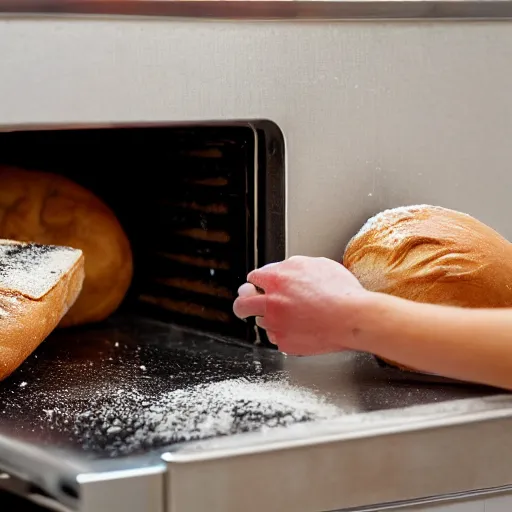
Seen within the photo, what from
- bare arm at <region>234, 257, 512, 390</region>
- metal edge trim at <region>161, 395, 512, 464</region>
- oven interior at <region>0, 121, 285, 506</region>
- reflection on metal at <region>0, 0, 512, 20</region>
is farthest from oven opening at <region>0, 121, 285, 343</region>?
metal edge trim at <region>161, 395, 512, 464</region>

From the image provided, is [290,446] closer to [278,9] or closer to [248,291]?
[248,291]

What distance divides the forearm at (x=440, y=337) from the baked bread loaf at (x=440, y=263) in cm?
10

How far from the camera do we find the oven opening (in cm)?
119

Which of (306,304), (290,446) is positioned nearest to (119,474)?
(290,446)

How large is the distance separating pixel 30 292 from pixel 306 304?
0.93ft

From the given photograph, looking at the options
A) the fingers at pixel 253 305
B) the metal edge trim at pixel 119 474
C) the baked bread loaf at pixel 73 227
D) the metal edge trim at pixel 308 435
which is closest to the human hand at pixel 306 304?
the fingers at pixel 253 305

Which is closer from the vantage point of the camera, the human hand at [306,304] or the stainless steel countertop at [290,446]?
the stainless steel countertop at [290,446]

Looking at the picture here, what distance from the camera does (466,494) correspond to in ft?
2.83

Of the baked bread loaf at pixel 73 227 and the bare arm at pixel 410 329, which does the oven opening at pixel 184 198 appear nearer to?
the baked bread loaf at pixel 73 227

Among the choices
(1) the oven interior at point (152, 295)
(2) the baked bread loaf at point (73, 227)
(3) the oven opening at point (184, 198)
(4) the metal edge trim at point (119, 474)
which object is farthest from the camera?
(2) the baked bread loaf at point (73, 227)

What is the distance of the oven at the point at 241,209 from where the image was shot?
79 cm

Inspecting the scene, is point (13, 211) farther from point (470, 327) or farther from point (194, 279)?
point (470, 327)

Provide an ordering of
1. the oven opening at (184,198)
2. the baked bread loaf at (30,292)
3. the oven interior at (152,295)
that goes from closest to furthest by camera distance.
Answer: the oven interior at (152,295), the baked bread loaf at (30,292), the oven opening at (184,198)

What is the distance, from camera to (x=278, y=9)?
112cm
